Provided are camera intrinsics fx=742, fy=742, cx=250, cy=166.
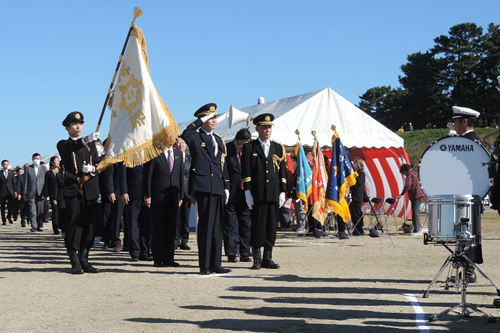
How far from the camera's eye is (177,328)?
6.28 m

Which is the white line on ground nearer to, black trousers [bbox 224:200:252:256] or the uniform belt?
black trousers [bbox 224:200:252:256]

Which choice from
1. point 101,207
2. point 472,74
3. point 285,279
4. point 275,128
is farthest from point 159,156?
point 472,74

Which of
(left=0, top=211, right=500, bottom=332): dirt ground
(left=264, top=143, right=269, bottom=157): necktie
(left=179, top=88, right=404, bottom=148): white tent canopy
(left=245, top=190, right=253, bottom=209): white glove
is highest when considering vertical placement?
(left=179, top=88, right=404, bottom=148): white tent canopy

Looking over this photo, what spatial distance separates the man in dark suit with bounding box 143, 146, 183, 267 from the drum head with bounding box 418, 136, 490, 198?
16.3ft

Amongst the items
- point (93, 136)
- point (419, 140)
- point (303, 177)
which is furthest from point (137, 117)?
point (419, 140)

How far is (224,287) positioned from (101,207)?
313 inches

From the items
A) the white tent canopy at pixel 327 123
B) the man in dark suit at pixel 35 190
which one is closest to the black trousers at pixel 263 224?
the white tent canopy at pixel 327 123

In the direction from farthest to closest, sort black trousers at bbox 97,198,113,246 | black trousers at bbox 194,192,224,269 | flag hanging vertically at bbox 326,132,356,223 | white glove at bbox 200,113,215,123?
flag hanging vertically at bbox 326,132,356,223 < black trousers at bbox 97,198,113,246 < white glove at bbox 200,113,215,123 < black trousers at bbox 194,192,224,269

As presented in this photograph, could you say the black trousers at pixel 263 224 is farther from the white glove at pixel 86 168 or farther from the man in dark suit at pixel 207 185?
the white glove at pixel 86 168

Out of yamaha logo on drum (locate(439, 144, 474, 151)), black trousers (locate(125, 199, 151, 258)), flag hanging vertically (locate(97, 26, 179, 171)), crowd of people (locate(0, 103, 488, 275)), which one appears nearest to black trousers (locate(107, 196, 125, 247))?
crowd of people (locate(0, 103, 488, 275))

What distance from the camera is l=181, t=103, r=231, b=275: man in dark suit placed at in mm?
10188

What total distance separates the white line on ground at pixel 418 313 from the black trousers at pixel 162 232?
177 inches

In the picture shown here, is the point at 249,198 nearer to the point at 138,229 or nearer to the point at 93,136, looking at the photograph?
the point at 93,136

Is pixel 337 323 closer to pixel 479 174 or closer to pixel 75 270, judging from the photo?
pixel 479 174
